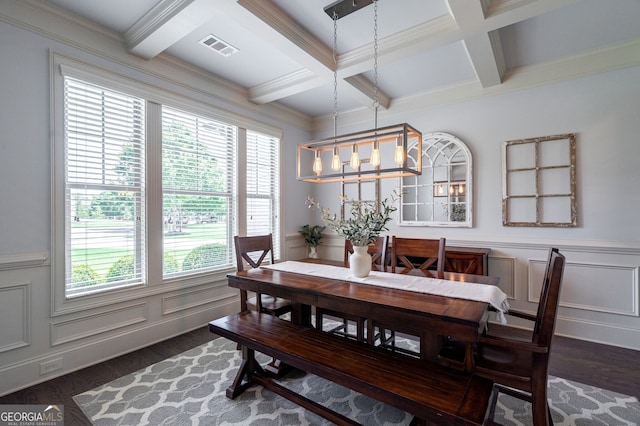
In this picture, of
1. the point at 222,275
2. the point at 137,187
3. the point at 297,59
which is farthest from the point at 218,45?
the point at 222,275

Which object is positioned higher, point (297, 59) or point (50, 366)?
point (297, 59)

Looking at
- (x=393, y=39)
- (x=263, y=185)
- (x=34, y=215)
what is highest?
(x=393, y=39)

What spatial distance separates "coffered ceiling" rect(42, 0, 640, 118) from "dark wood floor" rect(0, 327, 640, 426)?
9.31 feet

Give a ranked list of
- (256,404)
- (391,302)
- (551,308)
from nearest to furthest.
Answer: (551,308) → (391,302) → (256,404)

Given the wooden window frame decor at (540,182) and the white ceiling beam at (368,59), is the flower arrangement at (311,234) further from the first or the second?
the wooden window frame decor at (540,182)

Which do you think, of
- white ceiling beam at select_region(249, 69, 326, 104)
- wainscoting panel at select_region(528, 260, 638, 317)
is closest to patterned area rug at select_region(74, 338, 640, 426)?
wainscoting panel at select_region(528, 260, 638, 317)

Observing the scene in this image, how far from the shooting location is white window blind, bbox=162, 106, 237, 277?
3213mm

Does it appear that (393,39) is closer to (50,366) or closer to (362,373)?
(362,373)

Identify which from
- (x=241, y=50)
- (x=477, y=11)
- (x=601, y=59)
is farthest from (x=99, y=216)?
(x=601, y=59)

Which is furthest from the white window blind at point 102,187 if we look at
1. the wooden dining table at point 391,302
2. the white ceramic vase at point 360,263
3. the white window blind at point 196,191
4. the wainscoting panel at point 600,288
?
the wainscoting panel at point 600,288

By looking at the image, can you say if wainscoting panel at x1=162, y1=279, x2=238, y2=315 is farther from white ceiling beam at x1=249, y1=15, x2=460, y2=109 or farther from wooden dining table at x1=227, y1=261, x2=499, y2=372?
white ceiling beam at x1=249, y1=15, x2=460, y2=109

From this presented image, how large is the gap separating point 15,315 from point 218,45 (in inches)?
112

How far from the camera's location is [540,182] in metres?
3.34

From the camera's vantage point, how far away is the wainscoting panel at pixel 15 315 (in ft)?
7.13
